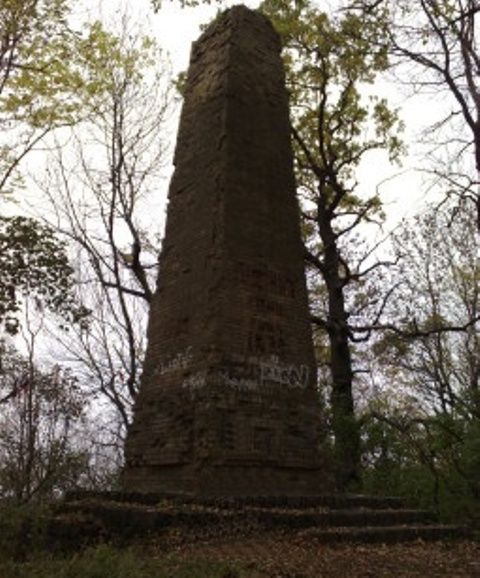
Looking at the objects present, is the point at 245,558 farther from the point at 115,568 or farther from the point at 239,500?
the point at 239,500

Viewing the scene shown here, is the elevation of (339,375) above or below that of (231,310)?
above

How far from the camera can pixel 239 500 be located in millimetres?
7434

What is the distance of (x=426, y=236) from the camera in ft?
69.8

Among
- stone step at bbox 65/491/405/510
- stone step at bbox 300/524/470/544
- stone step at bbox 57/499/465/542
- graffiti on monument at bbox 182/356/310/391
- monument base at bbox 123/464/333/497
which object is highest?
graffiti on monument at bbox 182/356/310/391

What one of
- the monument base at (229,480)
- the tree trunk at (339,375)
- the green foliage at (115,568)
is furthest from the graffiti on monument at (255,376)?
the tree trunk at (339,375)

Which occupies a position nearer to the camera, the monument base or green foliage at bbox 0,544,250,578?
green foliage at bbox 0,544,250,578

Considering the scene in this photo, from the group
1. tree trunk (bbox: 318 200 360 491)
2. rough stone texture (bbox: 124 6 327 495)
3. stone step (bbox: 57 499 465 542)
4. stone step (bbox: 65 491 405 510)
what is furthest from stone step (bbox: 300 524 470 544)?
tree trunk (bbox: 318 200 360 491)

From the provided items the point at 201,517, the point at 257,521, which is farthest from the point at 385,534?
the point at 201,517

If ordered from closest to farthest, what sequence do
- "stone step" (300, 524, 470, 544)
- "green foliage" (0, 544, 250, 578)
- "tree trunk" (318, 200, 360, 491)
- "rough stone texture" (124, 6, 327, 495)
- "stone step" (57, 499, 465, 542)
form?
"green foliage" (0, 544, 250, 578) → "stone step" (57, 499, 465, 542) → "stone step" (300, 524, 470, 544) → "rough stone texture" (124, 6, 327, 495) → "tree trunk" (318, 200, 360, 491)

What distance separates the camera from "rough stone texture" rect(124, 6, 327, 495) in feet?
26.8

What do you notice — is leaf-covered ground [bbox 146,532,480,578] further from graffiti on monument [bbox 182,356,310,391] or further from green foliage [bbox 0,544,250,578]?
graffiti on monument [bbox 182,356,310,391]

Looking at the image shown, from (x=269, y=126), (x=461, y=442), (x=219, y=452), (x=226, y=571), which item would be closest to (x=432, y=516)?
(x=461, y=442)

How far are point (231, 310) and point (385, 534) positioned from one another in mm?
Answer: 3266

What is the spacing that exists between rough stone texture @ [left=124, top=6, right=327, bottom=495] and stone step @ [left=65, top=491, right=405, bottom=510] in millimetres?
333
